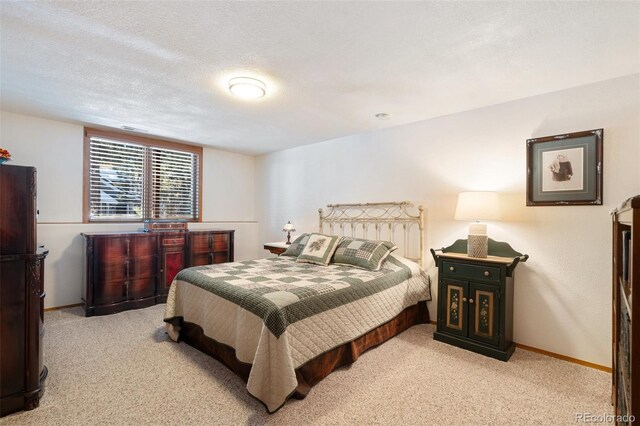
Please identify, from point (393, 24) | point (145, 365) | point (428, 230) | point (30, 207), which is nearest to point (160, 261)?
point (145, 365)

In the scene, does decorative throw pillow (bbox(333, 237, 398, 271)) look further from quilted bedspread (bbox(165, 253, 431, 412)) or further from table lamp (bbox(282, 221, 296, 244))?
table lamp (bbox(282, 221, 296, 244))

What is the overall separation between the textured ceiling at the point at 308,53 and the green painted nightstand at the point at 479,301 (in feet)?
5.07

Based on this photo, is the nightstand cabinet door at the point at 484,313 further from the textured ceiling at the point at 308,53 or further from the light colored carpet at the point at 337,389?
the textured ceiling at the point at 308,53

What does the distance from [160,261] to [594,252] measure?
4.84 m

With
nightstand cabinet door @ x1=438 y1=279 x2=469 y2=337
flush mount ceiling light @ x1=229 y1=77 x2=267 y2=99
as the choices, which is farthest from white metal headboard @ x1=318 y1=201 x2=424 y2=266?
flush mount ceiling light @ x1=229 y1=77 x2=267 y2=99

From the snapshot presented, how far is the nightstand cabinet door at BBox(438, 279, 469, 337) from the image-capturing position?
2855 mm

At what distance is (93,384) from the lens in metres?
2.18

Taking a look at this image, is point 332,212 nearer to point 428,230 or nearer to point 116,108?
point 428,230

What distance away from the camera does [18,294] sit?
1.92 m

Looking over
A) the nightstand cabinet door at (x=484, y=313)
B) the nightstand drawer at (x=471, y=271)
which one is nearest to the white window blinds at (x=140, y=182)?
the nightstand drawer at (x=471, y=271)

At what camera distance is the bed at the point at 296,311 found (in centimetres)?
192

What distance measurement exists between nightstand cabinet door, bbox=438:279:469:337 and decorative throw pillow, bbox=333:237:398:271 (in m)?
0.69

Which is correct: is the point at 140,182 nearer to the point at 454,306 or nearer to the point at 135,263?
the point at 135,263

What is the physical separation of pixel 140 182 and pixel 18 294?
294 centimetres
